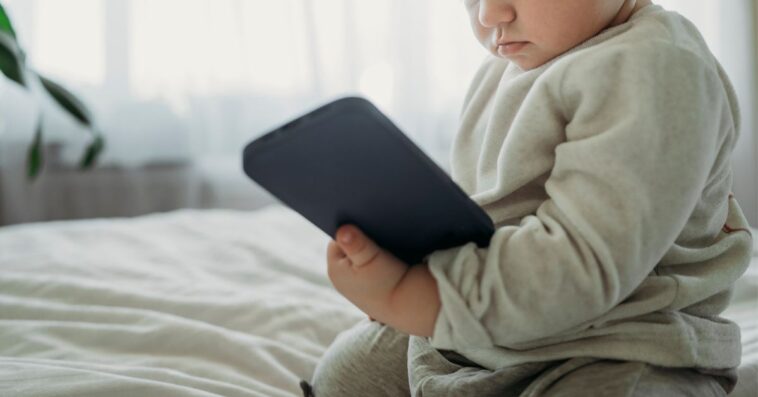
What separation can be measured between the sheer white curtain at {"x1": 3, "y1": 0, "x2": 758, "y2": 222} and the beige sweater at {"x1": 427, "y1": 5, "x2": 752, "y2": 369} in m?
1.50

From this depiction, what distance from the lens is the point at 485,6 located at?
0.67 meters

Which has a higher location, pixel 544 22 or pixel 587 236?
pixel 544 22

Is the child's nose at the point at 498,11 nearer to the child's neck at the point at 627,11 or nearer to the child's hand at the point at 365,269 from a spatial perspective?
the child's neck at the point at 627,11

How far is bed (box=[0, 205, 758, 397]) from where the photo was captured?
83cm

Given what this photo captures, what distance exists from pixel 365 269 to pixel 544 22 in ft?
0.81

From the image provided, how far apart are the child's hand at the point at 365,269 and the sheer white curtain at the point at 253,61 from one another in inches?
59.4

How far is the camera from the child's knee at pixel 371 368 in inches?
32.2

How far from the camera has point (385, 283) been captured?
2.09 ft

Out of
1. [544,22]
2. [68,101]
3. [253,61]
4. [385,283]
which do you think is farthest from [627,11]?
[253,61]

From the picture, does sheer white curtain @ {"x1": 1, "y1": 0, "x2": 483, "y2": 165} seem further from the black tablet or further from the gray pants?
the black tablet

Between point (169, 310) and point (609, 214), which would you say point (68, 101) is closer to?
point (169, 310)

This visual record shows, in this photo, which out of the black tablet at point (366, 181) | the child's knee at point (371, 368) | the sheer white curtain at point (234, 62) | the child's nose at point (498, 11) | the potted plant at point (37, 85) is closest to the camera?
the black tablet at point (366, 181)

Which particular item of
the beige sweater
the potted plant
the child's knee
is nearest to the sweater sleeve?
the beige sweater

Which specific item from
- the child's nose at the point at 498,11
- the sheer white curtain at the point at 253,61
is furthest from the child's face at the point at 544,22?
the sheer white curtain at the point at 253,61
